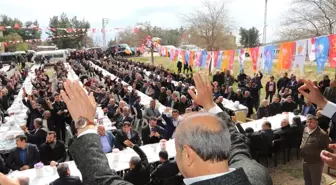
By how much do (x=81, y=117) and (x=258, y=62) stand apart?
41.9 feet

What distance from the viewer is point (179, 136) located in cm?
102

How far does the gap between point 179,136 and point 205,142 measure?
0.30ft

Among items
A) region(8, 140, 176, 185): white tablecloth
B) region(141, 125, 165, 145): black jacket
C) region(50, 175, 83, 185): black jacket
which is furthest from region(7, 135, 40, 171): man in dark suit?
region(141, 125, 165, 145): black jacket

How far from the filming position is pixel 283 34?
752 inches

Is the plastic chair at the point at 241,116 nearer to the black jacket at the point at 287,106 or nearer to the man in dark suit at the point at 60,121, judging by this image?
the black jacket at the point at 287,106

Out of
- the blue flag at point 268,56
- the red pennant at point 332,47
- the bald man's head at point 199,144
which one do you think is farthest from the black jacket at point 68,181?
the blue flag at point 268,56

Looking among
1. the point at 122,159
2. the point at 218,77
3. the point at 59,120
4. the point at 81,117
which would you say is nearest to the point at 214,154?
the point at 81,117

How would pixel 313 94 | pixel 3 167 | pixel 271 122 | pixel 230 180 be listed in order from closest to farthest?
pixel 230 180, pixel 313 94, pixel 3 167, pixel 271 122

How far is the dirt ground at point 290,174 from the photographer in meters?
5.80

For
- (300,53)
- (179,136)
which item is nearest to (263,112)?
(300,53)

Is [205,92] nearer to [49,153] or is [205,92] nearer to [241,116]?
[49,153]

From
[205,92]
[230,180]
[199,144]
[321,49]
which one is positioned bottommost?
[230,180]

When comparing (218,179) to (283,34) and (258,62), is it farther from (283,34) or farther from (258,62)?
(283,34)

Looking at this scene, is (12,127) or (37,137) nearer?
(37,137)
